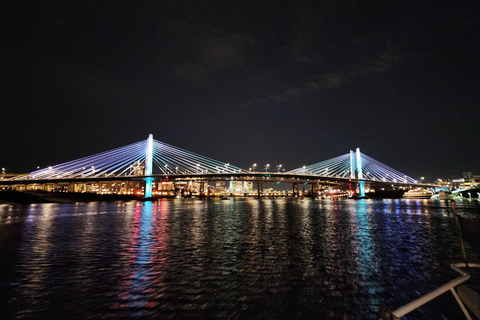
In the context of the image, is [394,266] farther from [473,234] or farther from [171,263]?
[473,234]

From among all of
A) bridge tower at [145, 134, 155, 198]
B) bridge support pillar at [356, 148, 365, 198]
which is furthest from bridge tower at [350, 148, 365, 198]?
bridge tower at [145, 134, 155, 198]

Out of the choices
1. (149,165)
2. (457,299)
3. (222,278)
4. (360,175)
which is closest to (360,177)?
(360,175)

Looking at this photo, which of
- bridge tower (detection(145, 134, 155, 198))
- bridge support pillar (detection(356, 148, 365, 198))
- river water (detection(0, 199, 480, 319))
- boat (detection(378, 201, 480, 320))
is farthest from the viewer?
bridge support pillar (detection(356, 148, 365, 198))

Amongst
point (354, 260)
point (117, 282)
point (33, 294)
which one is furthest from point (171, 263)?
point (354, 260)

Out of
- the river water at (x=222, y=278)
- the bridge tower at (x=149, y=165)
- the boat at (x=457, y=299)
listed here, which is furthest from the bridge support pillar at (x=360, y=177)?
the boat at (x=457, y=299)

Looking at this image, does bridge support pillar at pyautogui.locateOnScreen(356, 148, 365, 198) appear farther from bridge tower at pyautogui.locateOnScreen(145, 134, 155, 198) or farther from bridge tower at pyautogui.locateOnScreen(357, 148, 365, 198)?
bridge tower at pyautogui.locateOnScreen(145, 134, 155, 198)

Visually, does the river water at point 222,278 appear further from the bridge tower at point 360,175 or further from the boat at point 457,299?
the bridge tower at point 360,175

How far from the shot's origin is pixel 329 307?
611 centimetres

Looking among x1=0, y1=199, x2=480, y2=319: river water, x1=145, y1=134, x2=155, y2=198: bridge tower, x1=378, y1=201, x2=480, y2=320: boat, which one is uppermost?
x1=145, y1=134, x2=155, y2=198: bridge tower

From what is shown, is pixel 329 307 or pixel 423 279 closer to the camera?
pixel 329 307

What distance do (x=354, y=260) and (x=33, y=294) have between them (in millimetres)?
10176

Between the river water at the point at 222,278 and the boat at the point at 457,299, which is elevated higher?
the boat at the point at 457,299

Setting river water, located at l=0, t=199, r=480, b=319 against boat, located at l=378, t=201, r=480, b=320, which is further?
river water, located at l=0, t=199, r=480, b=319

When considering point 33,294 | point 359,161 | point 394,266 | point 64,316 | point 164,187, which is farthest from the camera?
point 164,187
